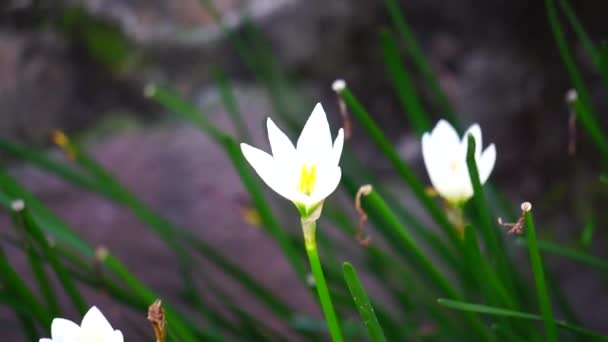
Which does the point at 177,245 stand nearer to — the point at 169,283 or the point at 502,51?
the point at 169,283

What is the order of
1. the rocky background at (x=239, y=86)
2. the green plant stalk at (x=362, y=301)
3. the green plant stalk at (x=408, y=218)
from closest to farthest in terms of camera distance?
the green plant stalk at (x=362, y=301), the green plant stalk at (x=408, y=218), the rocky background at (x=239, y=86)

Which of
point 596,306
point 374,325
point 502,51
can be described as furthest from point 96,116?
point 374,325

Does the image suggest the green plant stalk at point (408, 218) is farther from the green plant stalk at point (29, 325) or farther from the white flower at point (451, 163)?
the green plant stalk at point (29, 325)

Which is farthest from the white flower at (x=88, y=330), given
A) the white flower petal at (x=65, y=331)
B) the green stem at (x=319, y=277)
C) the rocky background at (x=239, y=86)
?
the rocky background at (x=239, y=86)

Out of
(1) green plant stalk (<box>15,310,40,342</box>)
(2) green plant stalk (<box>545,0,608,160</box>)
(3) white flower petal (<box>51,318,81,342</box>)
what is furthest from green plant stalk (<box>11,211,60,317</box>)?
(2) green plant stalk (<box>545,0,608,160</box>)

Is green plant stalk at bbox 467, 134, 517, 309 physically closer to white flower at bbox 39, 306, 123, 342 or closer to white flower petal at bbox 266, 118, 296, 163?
white flower petal at bbox 266, 118, 296, 163
